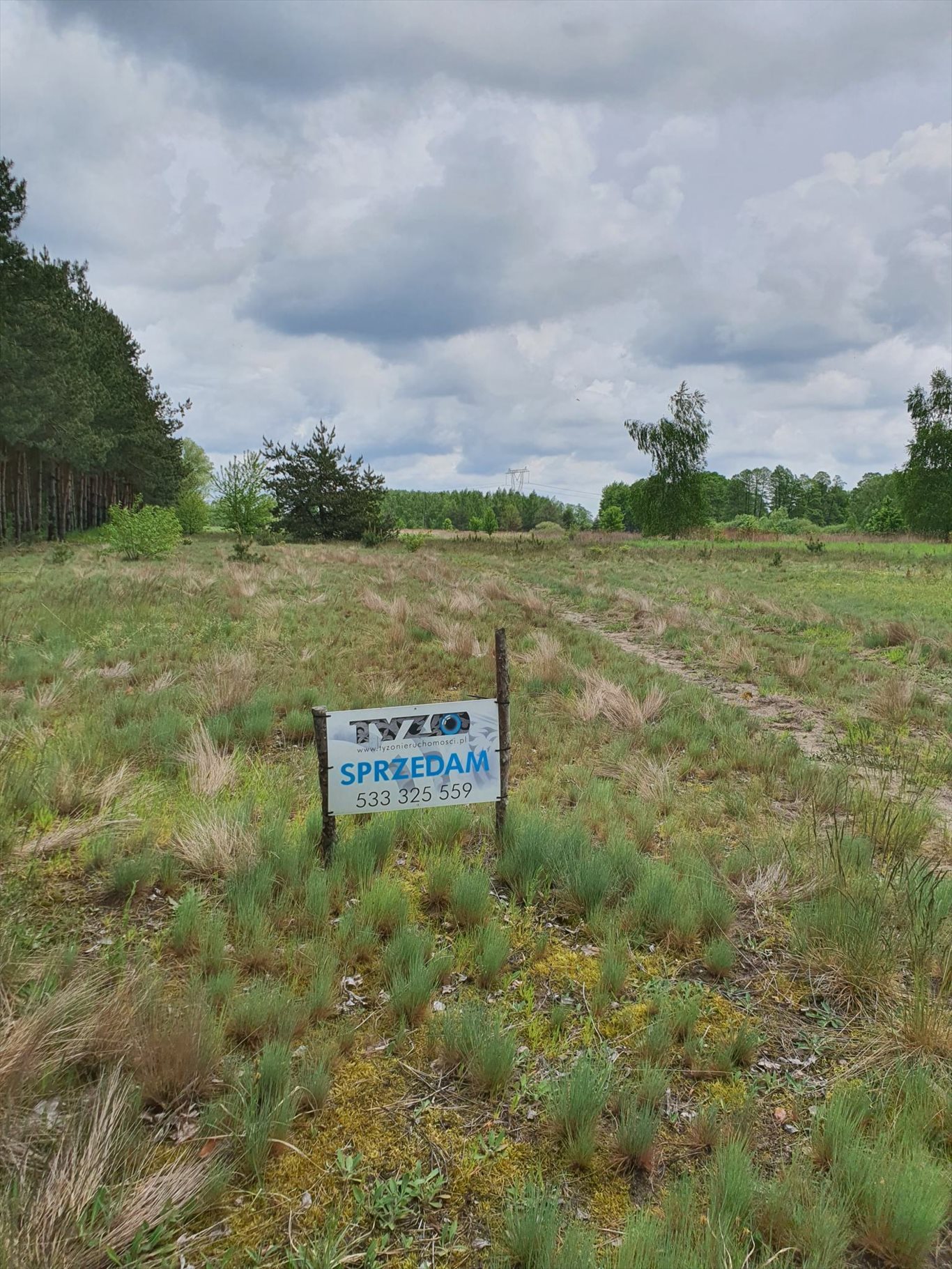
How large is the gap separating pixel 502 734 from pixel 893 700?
6.67 meters

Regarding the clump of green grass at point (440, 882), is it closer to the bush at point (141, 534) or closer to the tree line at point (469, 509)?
the bush at point (141, 534)

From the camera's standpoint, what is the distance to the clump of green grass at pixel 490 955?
3.12 meters

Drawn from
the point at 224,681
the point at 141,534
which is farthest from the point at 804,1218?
the point at 141,534

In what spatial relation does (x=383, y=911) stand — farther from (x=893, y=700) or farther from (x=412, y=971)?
(x=893, y=700)

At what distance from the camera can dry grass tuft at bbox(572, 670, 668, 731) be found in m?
7.54

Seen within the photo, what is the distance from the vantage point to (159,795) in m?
4.59

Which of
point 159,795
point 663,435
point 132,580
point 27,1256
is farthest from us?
point 663,435

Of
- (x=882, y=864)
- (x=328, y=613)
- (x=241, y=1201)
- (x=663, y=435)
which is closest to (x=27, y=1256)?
(x=241, y=1201)

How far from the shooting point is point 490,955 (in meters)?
3.17

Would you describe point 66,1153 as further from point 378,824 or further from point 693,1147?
point 378,824

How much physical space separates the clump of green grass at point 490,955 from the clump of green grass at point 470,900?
175 mm

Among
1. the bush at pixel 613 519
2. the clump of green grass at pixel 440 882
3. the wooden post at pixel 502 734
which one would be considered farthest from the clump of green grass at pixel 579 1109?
the bush at pixel 613 519

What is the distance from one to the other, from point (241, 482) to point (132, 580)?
86.7ft

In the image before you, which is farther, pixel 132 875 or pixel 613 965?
pixel 132 875
